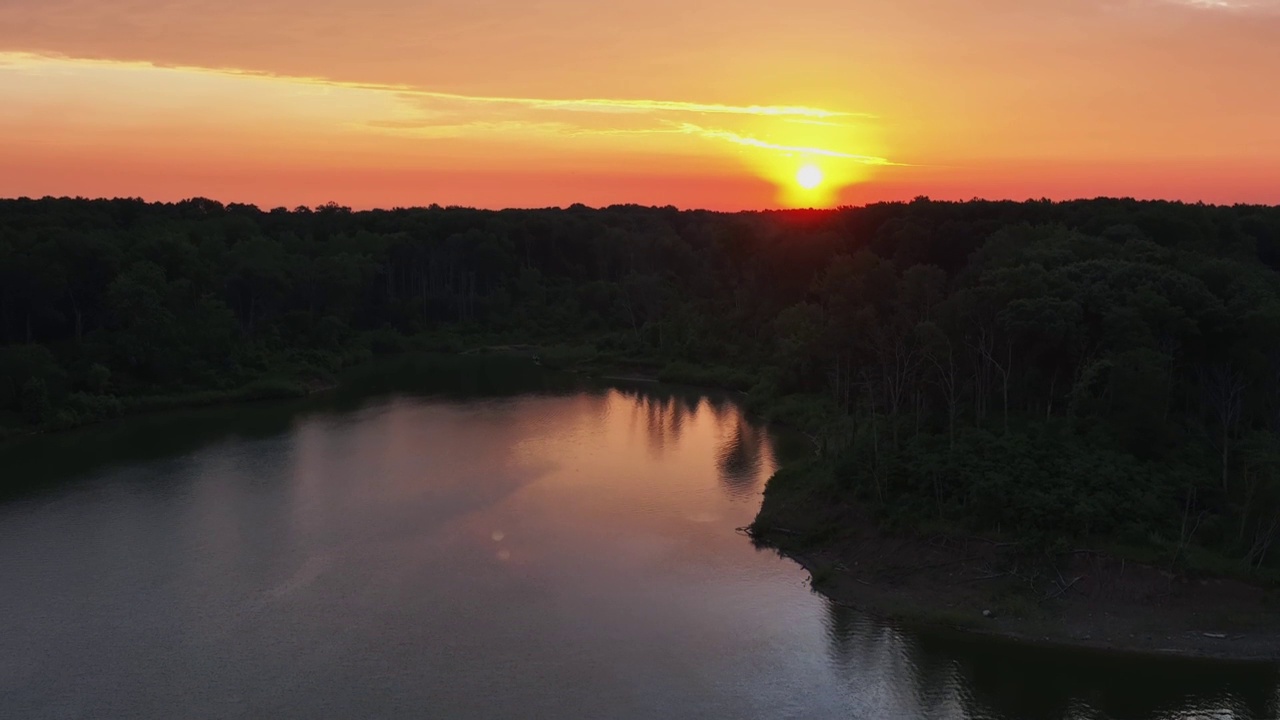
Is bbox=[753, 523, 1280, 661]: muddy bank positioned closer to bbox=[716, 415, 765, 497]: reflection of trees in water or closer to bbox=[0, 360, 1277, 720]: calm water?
bbox=[0, 360, 1277, 720]: calm water

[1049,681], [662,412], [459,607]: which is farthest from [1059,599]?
[662,412]

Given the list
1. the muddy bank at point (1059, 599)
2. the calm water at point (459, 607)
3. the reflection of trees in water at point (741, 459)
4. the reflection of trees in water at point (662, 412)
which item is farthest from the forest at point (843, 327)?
the calm water at point (459, 607)

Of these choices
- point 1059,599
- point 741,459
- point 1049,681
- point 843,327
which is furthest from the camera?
point 741,459

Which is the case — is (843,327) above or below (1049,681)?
above

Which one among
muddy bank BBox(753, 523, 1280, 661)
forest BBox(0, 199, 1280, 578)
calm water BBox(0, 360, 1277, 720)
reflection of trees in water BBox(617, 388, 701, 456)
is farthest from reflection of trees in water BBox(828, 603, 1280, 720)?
reflection of trees in water BBox(617, 388, 701, 456)

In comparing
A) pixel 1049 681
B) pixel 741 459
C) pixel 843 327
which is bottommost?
pixel 1049 681

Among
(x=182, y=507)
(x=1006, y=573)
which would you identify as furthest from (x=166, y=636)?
(x=1006, y=573)

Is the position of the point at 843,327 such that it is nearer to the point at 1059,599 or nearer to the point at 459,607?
the point at 1059,599
